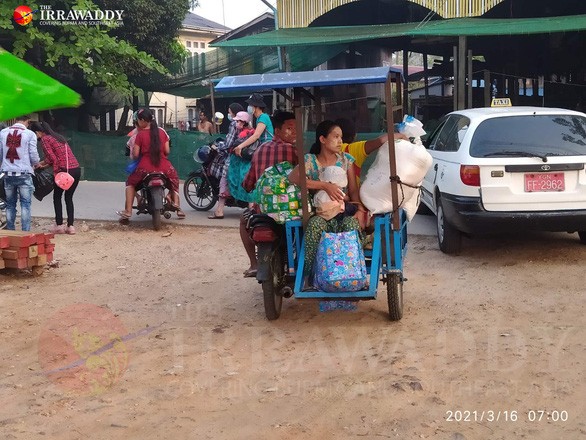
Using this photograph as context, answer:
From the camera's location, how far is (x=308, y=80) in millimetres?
5949

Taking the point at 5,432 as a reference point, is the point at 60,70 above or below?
above

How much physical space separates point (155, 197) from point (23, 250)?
300cm

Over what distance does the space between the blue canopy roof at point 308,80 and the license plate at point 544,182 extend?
2.55 metres

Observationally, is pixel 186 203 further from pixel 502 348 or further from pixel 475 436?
pixel 475 436

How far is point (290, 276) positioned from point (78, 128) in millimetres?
20725

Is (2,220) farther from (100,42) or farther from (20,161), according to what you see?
(100,42)

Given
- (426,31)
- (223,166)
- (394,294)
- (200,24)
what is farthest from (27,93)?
(200,24)

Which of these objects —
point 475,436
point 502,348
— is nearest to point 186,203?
point 502,348

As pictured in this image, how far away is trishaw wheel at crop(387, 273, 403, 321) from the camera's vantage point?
6098 millimetres

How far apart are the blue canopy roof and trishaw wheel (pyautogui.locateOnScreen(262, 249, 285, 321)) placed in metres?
1.29

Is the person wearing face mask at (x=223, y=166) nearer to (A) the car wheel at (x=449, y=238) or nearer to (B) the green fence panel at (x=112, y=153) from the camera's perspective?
(A) the car wheel at (x=449, y=238)

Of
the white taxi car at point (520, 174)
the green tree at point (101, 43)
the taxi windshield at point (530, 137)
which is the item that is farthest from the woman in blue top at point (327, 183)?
the green tree at point (101, 43)

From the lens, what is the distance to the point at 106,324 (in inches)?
257

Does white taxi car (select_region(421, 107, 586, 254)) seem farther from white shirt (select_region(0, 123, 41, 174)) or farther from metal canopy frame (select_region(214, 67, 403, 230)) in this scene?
white shirt (select_region(0, 123, 41, 174))
